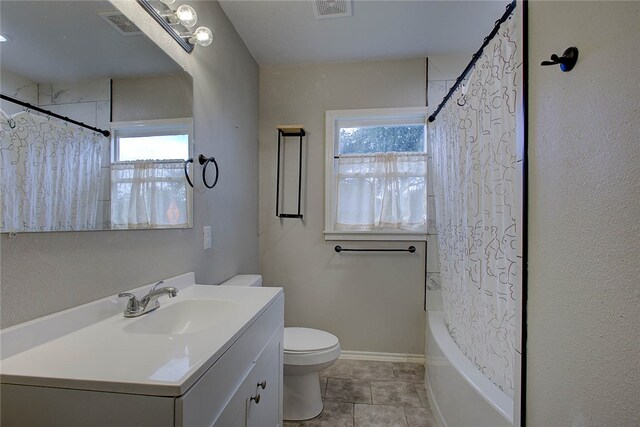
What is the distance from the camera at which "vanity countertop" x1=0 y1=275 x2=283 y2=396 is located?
570 mm

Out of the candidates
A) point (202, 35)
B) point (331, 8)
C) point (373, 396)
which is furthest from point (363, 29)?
point (373, 396)

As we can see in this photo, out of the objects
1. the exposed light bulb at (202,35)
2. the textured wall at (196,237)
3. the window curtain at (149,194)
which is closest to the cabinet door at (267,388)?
the textured wall at (196,237)

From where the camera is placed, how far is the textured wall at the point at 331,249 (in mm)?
2344

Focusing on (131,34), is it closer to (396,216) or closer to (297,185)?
(297,185)

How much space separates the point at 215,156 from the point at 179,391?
4.60ft

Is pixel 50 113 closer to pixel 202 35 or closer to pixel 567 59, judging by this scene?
pixel 202 35

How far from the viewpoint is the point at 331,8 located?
179cm

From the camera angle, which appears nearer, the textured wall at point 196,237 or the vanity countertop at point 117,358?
the vanity countertop at point 117,358

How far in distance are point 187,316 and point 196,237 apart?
18.8 inches

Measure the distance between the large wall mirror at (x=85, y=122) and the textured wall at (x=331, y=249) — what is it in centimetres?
117

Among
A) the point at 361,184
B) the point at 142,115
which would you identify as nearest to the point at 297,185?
the point at 361,184

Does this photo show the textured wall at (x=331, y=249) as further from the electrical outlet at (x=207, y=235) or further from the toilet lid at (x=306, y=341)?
the electrical outlet at (x=207, y=235)

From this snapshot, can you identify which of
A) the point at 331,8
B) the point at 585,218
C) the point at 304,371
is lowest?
the point at 304,371

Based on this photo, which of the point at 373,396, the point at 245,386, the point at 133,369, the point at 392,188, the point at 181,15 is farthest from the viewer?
the point at 392,188
